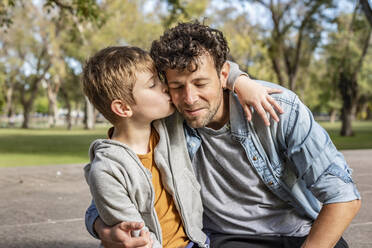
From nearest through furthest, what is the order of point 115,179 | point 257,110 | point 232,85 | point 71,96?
1. point 115,179
2. point 257,110
3. point 232,85
4. point 71,96

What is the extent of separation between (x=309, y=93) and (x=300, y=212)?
61.5 metres

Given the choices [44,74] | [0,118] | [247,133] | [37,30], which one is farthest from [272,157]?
[0,118]

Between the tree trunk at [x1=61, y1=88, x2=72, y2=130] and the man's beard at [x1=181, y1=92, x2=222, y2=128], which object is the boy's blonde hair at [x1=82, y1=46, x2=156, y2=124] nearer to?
the man's beard at [x1=181, y1=92, x2=222, y2=128]

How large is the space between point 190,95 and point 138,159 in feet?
1.30

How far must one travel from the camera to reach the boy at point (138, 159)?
2.07 m

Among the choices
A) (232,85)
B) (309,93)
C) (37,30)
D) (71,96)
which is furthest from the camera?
(309,93)

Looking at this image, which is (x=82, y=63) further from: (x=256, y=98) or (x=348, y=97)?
(x=348, y=97)

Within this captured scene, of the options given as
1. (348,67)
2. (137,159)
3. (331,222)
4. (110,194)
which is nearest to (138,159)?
(137,159)

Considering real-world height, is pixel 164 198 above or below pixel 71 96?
above

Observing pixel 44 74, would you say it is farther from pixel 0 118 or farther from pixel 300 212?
pixel 300 212

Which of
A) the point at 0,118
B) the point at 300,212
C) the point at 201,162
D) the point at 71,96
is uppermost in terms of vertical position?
the point at 201,162

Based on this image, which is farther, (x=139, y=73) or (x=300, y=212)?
(x=300, y=212)

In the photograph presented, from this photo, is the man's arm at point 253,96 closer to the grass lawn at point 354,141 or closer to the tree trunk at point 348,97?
the grass lawn at point 354,141

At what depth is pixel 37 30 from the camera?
39031 mm
